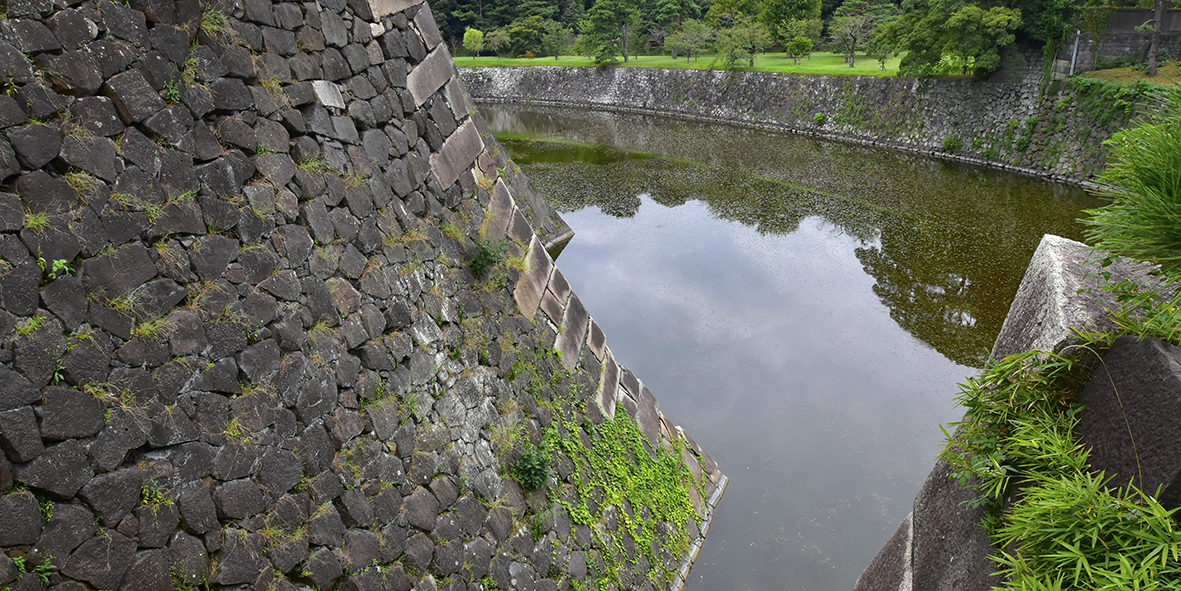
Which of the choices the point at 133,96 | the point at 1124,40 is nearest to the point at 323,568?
the point at 133,96

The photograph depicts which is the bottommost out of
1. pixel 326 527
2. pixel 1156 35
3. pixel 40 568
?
pixel 1156 35

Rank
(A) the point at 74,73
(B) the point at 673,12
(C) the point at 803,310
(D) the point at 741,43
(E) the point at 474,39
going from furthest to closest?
(E) the point at 474,39
(B) the point at 673,12
(D) the point at 741,43
(C) the point at 803,310
(A) the point at 74,73

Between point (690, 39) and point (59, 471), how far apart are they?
4199 centimetres

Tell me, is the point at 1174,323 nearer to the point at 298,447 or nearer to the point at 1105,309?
the point at 1105,309

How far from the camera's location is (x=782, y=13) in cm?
4000

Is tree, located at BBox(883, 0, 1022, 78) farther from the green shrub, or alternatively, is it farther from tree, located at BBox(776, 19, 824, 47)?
the green shrub

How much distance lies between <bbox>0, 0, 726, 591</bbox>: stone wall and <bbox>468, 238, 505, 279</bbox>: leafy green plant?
2 cm

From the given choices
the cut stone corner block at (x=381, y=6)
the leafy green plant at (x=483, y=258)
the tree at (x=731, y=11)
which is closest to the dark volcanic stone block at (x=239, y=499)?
the leafy green plant at (x=483, y=258)

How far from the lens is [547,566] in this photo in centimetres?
571

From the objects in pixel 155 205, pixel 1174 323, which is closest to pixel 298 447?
pixel 155 205

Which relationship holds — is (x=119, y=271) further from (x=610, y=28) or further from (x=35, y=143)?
(x=610, y=28)

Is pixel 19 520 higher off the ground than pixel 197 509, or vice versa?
pixel 19 520

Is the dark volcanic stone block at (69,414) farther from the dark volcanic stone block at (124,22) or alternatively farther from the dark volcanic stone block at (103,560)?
the dark volcanic stone block at (124,22)

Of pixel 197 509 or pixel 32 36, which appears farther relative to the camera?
pixel 197 509
